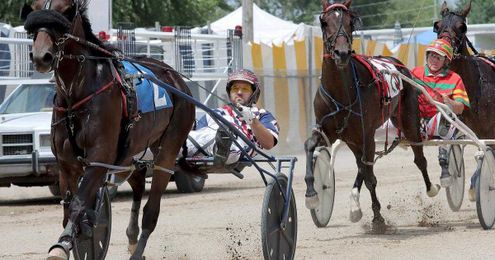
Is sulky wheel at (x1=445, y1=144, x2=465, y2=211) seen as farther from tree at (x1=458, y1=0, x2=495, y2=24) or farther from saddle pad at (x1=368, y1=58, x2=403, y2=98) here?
tree at (x1=458, y1=0, x2=495, y2=24)

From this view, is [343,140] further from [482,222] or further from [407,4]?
[407,4]

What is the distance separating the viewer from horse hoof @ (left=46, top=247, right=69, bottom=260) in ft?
23.2

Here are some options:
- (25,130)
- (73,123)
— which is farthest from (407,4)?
(73,123)

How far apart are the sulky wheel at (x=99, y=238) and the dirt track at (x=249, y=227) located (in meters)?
0.92

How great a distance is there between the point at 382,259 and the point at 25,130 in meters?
6.51

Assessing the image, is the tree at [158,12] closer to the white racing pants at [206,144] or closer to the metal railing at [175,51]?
the metal railing at [175,51]

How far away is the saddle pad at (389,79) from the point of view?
11875 millimetres

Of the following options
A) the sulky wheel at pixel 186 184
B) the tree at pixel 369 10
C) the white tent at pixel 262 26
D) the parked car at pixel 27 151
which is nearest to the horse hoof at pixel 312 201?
the parked car at pixel 27 151

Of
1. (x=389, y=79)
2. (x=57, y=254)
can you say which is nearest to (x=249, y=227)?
(x=389, y=79)

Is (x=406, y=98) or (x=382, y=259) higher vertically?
(x=406, y=98)

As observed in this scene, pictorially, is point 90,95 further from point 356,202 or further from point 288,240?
point 356,202

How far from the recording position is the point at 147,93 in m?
8.67

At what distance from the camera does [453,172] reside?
1337 cm

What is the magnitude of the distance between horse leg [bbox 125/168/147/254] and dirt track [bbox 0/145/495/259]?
56 cm
